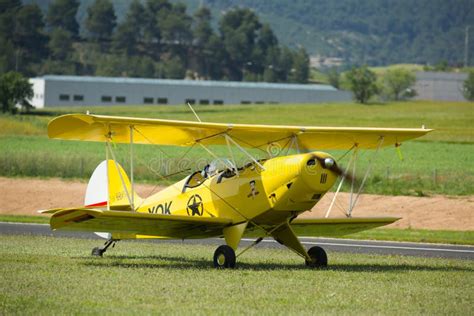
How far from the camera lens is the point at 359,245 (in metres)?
27.2

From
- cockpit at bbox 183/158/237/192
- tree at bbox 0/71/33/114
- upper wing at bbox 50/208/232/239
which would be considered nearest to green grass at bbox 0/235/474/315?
upper wing at bbox 50/208/232/239

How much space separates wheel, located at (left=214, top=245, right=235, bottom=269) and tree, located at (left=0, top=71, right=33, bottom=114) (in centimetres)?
7508

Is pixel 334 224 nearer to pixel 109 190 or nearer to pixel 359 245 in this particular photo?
pixel 109 190

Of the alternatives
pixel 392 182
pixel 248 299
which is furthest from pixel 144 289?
pixel 392 182

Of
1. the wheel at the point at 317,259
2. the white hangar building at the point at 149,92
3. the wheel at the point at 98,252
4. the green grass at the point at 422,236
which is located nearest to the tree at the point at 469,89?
the white hangar building at the point at 149,92

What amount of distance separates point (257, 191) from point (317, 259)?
79.1 inches

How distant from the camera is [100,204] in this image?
20.6 metres

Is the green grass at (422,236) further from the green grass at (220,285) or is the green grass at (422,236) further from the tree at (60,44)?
the tree at (60,44)

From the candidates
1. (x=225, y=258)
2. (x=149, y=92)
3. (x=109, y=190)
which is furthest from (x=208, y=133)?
(x=149, y=92)

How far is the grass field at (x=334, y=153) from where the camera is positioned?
40.9 m

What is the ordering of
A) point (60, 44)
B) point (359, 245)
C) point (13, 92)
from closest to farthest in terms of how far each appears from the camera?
point (359, 245) < point (13, 92) < point (60, 44)

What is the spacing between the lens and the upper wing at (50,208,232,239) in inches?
677

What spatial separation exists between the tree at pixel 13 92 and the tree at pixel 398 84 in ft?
315

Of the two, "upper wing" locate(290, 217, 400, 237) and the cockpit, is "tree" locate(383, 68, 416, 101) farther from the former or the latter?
the cockpit
